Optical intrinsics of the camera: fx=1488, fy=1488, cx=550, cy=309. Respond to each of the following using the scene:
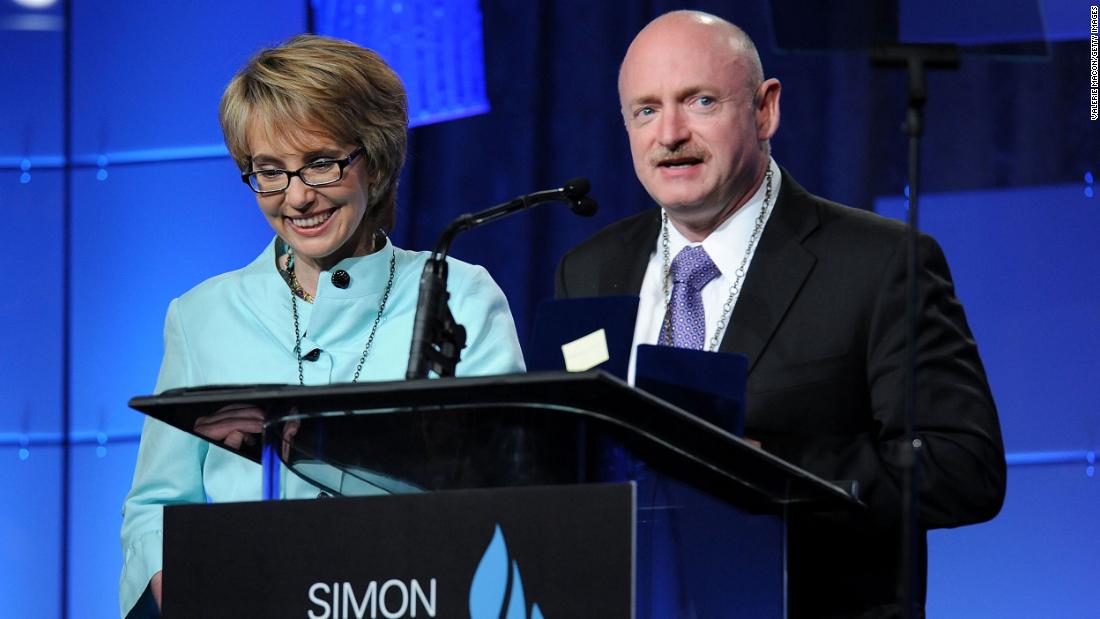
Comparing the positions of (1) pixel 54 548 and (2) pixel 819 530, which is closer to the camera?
(2) pixel 819 530

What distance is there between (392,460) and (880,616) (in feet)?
2.99

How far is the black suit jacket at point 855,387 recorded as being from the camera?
2057 millimetres

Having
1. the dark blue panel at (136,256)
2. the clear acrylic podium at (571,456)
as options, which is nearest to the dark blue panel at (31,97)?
the dark blue panel at (136,256)

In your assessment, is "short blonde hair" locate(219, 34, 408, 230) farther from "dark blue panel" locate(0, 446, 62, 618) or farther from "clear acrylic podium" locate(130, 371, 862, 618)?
"dark blue panel" locate(0, 446, 62, 618)

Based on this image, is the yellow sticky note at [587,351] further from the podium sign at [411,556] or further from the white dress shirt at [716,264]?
the white dress shirt at [716,264]

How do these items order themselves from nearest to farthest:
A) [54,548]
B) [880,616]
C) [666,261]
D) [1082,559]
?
1. [880,616]
2. [666,261]
3. [1082,559]
4. [54,548]

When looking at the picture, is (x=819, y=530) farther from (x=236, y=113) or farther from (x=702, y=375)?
(x=236, y=113)

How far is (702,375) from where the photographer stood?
1.54 metres

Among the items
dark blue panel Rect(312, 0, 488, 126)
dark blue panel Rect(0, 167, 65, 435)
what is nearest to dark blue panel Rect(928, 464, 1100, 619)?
dark blue panel Rect(312, 0, 488, 126)

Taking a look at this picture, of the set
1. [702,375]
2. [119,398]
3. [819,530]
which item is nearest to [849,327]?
[819,530]

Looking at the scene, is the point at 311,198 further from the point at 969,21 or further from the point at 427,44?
the point at 427,44

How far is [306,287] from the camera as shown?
2.27 m

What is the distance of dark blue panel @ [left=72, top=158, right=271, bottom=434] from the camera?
422cm

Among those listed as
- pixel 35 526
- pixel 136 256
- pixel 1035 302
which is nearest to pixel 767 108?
pixel 1035 302
